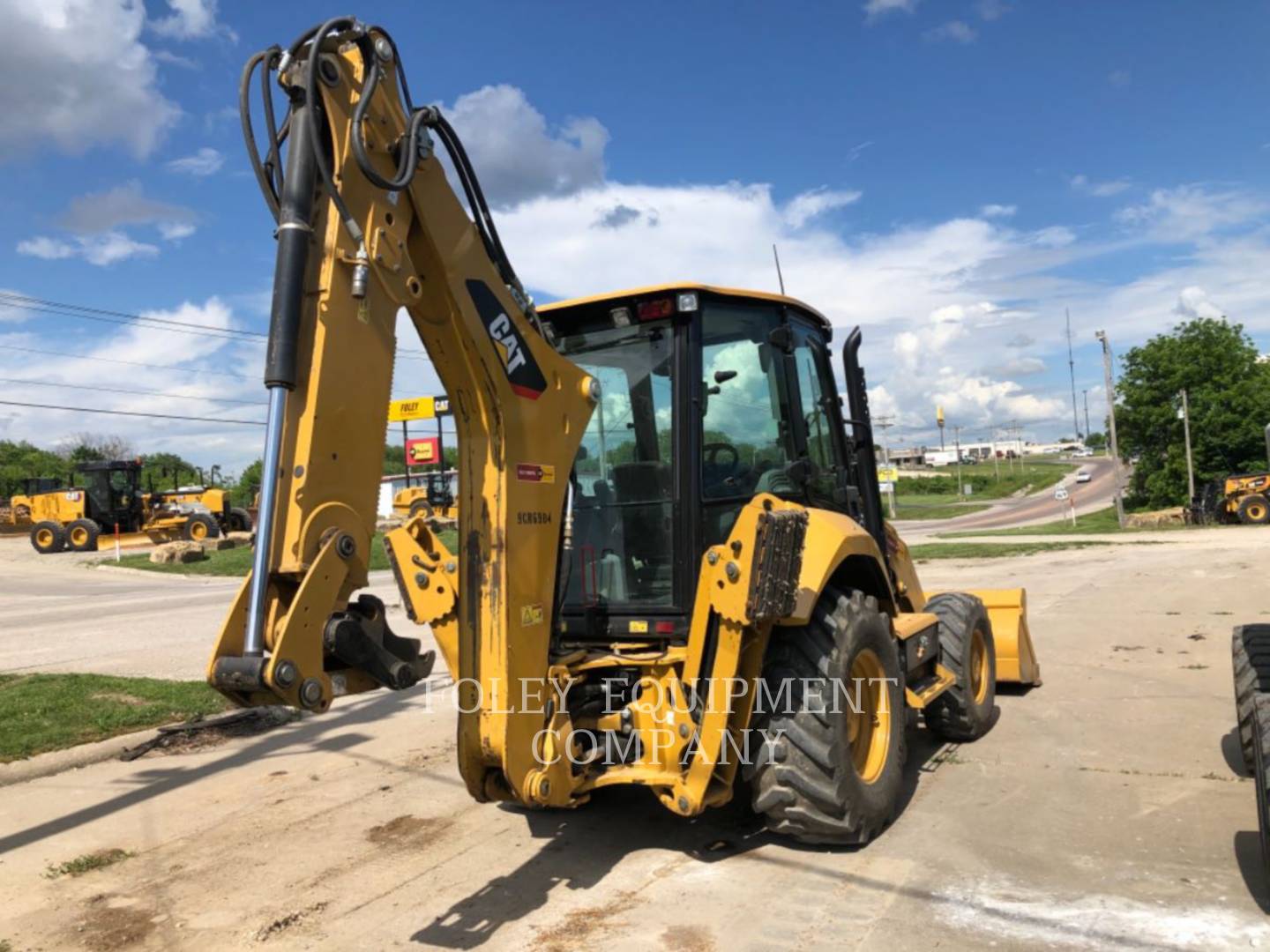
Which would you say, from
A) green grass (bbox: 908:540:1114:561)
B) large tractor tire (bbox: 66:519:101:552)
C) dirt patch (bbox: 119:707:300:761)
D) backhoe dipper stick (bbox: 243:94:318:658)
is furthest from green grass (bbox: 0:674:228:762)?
large tractor tire (bbox: 66:519:101:552)

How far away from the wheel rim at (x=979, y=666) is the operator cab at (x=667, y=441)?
2.39 metres

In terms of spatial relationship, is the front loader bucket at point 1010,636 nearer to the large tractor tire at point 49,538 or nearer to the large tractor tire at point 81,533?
the large tractor tire at point 81,533

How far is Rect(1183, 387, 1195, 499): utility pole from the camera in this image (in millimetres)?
38969

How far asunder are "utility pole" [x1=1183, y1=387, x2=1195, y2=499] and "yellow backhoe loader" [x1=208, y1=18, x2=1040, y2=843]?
3908 centimetres

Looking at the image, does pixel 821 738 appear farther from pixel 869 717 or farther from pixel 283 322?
pixel 283 322

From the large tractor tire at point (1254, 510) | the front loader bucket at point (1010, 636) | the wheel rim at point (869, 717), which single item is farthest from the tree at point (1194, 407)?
the wheel rim at point (869, 717)

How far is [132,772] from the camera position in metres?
6.34

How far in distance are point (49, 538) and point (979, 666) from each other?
33176mm

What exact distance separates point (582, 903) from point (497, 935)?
0.41 meters

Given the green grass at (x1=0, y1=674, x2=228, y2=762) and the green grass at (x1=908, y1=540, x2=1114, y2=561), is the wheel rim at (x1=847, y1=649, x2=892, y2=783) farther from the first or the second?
the green grass at (x1=908, y1=540, x2=1114, y2=561)

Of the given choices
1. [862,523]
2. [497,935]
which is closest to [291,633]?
[497,935]

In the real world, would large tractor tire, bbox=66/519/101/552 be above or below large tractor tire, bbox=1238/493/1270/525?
above

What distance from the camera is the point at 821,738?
4137 mm

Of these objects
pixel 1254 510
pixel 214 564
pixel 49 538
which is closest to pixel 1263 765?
pixel 214 564
